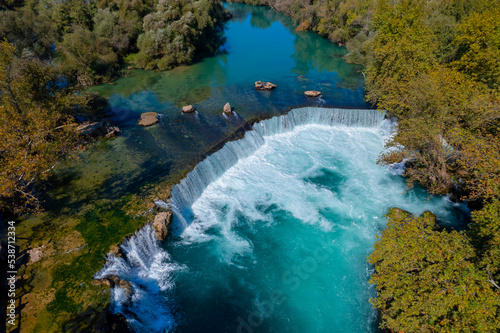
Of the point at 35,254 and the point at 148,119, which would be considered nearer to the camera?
the point at 35,254

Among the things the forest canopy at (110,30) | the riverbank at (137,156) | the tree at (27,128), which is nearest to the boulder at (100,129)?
the riverbank at (137,156)

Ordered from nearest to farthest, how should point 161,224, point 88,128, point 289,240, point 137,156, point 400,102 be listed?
point 161,224 → point 289,240 → point 137,156 → point 400,102 → point 88,128

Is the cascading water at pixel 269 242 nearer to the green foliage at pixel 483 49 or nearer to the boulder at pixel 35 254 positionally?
the boulder at pixel 35 254

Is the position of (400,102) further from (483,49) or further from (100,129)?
(100,129)

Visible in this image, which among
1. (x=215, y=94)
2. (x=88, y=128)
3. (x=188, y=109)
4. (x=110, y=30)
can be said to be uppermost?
(x=110, y=30)

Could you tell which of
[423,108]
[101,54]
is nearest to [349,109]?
[423,108]

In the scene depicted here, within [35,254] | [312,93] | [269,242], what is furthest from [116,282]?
[312,93]

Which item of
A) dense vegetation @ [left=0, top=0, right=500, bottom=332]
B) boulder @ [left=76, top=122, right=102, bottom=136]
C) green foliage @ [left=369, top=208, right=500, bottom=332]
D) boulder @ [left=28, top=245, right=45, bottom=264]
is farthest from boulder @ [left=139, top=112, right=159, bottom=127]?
green foliage @ [left=369, top=208, right=500, bottom=332]

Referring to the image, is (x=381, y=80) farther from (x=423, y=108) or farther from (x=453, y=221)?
(x=453, y=221)
